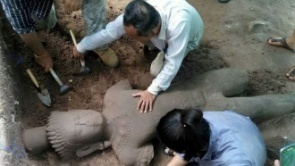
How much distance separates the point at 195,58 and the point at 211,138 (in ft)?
3.51

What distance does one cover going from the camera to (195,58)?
2.88 m

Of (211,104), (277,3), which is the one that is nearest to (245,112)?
(211,104)

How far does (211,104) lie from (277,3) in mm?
1503

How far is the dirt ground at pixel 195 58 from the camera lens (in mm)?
2508

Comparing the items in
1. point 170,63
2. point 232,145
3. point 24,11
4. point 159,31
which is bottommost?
point 232,145

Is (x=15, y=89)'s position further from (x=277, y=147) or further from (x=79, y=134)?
(x=277, y=147)

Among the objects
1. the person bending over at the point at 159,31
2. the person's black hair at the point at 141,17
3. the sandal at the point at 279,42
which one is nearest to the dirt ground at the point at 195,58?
the sandal at the point at 279,42

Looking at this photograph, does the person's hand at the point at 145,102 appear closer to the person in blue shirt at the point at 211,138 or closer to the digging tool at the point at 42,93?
the person in blue shirt at the point at 211,138

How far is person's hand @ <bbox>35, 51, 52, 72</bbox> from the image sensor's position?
251cm

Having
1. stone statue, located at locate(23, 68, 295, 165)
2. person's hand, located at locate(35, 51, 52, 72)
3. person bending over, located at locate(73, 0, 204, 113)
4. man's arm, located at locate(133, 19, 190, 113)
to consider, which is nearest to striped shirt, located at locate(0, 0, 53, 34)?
person's hand, located at locate(35, 51, 52, 72)

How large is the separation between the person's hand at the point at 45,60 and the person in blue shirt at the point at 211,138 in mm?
1031

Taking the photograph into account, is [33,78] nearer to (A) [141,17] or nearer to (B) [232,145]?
(A) [141,17]

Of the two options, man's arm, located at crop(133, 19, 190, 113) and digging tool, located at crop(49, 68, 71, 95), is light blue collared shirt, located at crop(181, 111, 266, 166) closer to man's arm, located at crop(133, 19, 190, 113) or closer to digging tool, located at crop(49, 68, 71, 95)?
man's arm, located at crop(133, 19, 190, 113)

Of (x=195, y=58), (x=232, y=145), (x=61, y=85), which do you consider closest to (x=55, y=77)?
(x=61, y=85)
